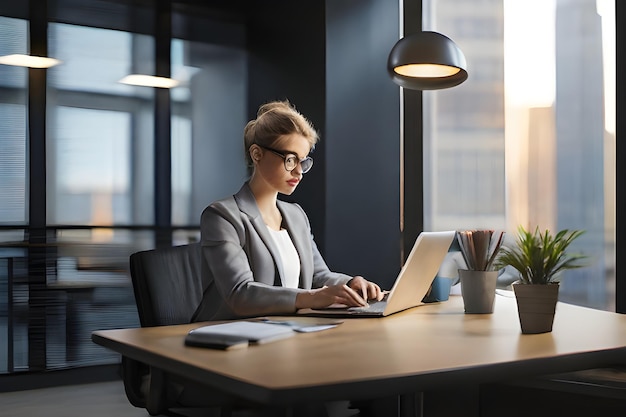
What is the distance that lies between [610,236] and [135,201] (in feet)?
9.86

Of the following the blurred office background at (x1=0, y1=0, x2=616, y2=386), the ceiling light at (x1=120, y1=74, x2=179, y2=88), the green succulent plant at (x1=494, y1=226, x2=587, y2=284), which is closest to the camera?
the green succulent plant at (x1=494, y1=226, x2=587, y2=284)

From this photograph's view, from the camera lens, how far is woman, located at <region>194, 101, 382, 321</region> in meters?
2.24

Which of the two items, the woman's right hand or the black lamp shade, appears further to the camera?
the black lamp shade

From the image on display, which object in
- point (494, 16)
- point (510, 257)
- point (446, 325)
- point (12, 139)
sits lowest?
point (446, 325)

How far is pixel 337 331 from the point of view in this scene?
6.08ft

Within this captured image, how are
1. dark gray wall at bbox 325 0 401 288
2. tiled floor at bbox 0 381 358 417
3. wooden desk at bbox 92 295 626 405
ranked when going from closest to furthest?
wooden desk at bbox 92 295 626 405 < tiled floor at bbox 0 381 358 417 < dark gray wall at bbox 325 0 401 288

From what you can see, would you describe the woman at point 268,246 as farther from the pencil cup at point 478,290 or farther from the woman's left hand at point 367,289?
the pencil cup at point 478,290

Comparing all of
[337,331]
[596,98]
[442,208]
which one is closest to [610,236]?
[596,98]

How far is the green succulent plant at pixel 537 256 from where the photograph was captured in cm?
183

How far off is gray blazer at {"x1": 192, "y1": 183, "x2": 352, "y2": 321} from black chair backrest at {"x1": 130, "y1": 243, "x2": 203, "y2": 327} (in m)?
0.06

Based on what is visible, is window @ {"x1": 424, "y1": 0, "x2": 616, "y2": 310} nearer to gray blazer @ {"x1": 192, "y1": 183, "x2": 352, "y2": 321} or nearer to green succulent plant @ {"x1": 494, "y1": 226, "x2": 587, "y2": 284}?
gray blazer @ {"x1": 192, "y1": 183, "x2": 352, "y2": 321}

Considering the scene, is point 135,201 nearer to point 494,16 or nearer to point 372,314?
point 494,16

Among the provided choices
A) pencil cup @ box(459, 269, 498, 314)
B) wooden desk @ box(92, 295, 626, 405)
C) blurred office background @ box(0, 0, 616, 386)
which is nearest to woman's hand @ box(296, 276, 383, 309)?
wooden desk @ box(92, 295, 626, 405)

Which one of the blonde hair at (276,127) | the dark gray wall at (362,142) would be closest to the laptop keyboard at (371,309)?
the blonde hair at (276,127)
